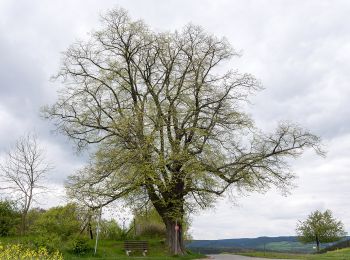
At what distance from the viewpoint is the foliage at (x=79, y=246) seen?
2714 centimetres

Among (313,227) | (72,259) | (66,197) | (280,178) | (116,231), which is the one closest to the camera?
(72,259)

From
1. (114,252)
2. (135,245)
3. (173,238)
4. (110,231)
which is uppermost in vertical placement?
(110,231)

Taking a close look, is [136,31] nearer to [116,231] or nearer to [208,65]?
[208,65]

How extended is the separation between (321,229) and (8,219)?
42.2m

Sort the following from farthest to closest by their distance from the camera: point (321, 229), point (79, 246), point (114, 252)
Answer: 1. point (321, 229)
2. point (114, 252)
3. point (79, 246)

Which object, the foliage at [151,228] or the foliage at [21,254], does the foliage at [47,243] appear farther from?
the foliage at [151,228]

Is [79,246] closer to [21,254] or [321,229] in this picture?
[21,254]

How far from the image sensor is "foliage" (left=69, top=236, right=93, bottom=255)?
27141 mm

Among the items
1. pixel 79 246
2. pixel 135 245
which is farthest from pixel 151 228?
pixel 79 246

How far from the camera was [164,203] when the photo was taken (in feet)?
94.8

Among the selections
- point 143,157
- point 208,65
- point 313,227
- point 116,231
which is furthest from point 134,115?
point 313,227

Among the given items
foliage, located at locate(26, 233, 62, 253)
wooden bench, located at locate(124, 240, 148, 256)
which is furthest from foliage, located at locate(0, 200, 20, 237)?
wooden bench, located at locate(124, 240, 148, 256)

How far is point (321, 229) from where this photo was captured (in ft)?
196

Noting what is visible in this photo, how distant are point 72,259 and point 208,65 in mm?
16069
